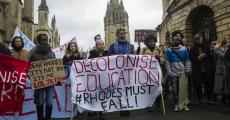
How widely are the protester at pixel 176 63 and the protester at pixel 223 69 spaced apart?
136cm

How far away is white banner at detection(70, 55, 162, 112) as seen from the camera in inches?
311

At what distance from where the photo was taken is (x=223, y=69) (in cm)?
962

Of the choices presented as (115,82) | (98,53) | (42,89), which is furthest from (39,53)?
(115,82)

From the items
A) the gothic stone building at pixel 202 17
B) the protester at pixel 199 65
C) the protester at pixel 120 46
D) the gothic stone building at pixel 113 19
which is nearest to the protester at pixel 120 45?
the protester at pixel 120 46

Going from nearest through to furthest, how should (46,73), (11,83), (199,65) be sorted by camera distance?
(11,83) → (46,73) → (199,65)

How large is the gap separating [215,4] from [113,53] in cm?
857

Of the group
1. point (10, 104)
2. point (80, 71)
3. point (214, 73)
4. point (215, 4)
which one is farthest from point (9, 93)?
point (215, 4)

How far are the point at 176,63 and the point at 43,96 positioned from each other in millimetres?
3505

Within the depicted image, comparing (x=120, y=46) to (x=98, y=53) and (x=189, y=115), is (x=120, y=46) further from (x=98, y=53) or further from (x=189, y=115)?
(x=189, y=115)

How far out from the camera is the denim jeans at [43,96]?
280 inches

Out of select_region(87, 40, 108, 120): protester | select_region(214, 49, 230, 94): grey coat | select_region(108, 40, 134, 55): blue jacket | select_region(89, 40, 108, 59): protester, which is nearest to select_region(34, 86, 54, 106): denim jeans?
select_region(87, 40, 108, 120): protester

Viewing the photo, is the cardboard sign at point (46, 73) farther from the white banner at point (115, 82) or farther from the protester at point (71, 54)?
the protester at point (71, 54)

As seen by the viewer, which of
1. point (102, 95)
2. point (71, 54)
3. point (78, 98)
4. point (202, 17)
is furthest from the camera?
point (202, 17)

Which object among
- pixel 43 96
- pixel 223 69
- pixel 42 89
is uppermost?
pixel 223 69
